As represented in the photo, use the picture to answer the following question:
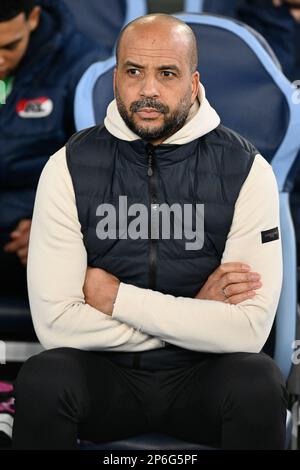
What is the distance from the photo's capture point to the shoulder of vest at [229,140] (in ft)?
6.46

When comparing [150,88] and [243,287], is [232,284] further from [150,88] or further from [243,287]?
[150,88]

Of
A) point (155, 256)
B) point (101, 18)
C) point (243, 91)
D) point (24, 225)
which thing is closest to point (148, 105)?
point (155, 256)

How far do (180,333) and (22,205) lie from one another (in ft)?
2.89

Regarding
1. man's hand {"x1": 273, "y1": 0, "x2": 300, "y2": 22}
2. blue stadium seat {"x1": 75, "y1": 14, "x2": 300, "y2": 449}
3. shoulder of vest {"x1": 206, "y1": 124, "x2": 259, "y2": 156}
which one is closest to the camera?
shoulder of vest {"x1": 206, "y1": 124, "x2": 259, "y2": 156}

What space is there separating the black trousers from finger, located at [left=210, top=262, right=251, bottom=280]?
14 cm

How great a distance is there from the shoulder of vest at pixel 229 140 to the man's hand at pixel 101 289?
32cm

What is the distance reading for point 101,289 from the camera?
1912mm

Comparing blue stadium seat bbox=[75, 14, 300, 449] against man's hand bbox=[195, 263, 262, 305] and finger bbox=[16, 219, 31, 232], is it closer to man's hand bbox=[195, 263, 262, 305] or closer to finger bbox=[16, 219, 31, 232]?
man's hand bbox=[195, 263, 262, 305]

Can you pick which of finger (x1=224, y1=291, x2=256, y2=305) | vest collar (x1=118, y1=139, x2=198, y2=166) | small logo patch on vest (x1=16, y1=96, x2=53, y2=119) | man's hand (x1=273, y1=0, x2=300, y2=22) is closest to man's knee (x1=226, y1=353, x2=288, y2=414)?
finger (x1=224, y1=291, x2=256, y2=305)

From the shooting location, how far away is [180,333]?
1.87 meters

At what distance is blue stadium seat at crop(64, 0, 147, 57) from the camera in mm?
2793

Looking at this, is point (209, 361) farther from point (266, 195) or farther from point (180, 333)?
point (266, 195)

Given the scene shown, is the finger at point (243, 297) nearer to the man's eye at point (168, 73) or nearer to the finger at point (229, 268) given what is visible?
the finger at point (229, 268)

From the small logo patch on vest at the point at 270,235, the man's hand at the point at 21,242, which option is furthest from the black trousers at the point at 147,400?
the man's hand at the point at 21,242
